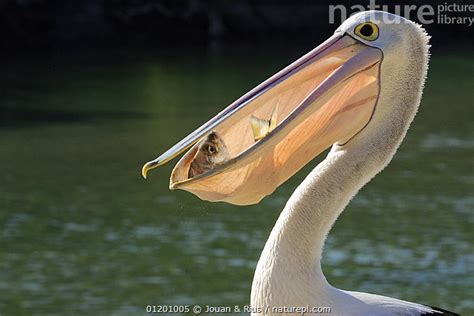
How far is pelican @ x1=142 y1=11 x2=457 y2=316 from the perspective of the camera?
318 cm

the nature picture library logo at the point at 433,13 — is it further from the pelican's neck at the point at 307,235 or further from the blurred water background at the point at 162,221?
the pelican's neck at the point at 307,235

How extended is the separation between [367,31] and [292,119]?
0.37 metres

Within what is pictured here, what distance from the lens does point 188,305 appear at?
9.05 m

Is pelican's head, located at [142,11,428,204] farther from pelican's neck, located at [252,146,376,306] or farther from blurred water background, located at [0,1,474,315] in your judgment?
blurred water background, located at [0,1,474,315]

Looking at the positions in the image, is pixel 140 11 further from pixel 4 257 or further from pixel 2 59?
pixel 4 257

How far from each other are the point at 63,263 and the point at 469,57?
20526 millimetres

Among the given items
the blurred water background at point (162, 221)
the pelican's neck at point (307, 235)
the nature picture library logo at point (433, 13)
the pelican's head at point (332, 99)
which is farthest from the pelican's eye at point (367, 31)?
the nature picture library logo at point (433, 13)

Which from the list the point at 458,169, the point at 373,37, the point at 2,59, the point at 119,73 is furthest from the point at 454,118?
the point at 373,37

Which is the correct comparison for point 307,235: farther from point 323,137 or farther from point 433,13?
point 433,13

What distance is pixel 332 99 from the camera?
3287 mm

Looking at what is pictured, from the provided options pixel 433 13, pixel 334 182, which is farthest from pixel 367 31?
pixel 433 13

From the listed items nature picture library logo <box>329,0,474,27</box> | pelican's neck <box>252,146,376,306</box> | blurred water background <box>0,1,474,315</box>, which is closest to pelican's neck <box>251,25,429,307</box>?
pelican's neck <box>252,146,376,306</box>

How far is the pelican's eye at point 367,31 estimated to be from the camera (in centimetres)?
329

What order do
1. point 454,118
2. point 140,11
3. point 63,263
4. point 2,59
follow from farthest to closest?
1. point 140,11
2. point 2,59
3. point 454,118
4. point 63,263
